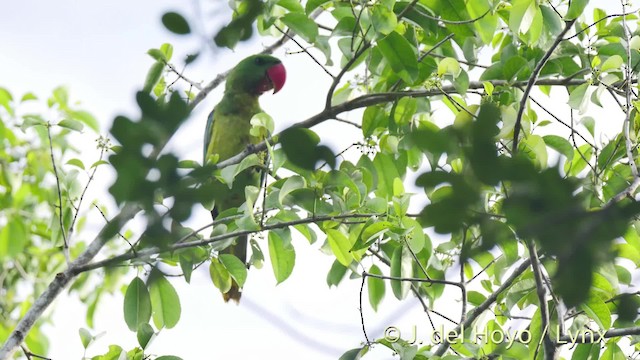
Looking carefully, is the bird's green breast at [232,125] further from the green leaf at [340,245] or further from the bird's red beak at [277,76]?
the green leaf at [340,245]

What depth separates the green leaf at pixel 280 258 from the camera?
205 centimetres

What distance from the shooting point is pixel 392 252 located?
2137 millimetres

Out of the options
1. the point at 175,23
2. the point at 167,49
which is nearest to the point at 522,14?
the point at 167,49

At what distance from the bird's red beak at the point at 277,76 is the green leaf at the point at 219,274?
73.9 inches

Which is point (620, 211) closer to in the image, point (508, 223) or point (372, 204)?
point (508, 223)

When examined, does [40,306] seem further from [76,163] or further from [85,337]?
[76,163]

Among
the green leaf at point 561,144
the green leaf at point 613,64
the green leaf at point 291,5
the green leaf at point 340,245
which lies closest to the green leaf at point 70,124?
the green leaf at point 291,5

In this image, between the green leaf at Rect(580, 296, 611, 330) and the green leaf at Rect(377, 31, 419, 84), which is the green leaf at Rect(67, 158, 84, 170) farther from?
the green leaf at Rect(580, 296, 611, 330)

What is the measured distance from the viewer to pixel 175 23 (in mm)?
487

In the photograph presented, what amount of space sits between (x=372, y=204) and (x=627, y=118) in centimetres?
64

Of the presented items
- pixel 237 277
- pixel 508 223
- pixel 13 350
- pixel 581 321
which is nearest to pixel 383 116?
pixel 237 277

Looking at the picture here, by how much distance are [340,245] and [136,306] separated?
1.97 feet

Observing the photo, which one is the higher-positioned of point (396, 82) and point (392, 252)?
point (396, 82)

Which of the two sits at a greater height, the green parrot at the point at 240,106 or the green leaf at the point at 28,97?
the green parrot at the point at 240,106
